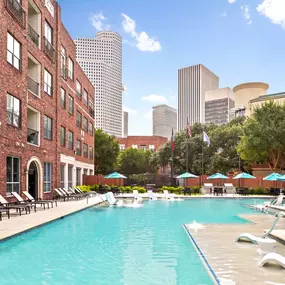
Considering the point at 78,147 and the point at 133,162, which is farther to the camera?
the point at 133,162

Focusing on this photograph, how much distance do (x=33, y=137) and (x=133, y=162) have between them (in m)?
46.5

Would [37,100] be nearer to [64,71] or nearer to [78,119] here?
[64,71]

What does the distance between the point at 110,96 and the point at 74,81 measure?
6156 inches

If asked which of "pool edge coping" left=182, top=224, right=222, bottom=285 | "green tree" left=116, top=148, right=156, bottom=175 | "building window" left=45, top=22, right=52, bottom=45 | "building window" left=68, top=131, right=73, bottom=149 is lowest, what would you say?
"pool edge coping" left=182, top=224, right=222, bottom=285

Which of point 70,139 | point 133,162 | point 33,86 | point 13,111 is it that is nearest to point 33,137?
point 33,86

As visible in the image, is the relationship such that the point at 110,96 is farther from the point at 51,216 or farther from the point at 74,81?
the point at 51,216

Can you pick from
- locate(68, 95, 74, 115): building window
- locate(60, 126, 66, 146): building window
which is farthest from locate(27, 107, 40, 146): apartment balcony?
locate(68, 95, 74, 115): building window

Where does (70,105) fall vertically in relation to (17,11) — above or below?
below

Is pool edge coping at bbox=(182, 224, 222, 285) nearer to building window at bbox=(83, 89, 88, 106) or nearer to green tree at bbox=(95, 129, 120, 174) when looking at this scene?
building window at bbox=(83, 89, 88, 106)

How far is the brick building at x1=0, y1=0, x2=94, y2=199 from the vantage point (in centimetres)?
1780

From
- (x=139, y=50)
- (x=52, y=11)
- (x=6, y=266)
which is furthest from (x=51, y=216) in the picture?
(x=139, y=50)

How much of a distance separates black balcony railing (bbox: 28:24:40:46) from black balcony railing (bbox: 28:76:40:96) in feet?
8.30

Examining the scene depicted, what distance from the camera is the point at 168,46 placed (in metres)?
57.6

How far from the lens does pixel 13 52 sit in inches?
732
